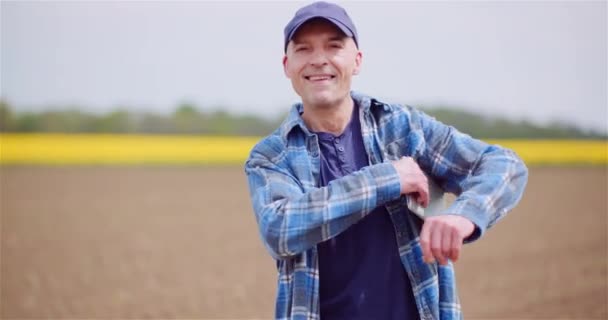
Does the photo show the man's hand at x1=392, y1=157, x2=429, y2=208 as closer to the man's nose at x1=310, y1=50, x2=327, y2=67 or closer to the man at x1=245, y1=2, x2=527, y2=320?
the man at x1=245, y1=2, x2=527, y2=320

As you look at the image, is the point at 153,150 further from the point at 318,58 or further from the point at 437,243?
the point at 437,243

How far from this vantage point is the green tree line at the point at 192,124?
2833 centimetres

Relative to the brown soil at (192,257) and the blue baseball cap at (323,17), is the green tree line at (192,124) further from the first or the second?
the blue baseball cap at (323,17)

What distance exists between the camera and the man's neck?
2455mm

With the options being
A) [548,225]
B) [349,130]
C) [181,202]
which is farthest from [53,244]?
[349,130]

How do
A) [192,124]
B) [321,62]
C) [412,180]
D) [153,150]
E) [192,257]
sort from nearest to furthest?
[412,180] → [321,62] → [192,257] → [153,150] → [192,124]

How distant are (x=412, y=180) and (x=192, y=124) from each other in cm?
3061

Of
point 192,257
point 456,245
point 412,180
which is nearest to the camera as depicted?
point 456,245

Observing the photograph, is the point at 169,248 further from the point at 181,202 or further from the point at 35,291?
the point at 181,202

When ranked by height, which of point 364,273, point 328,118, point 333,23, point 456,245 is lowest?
point 364,273

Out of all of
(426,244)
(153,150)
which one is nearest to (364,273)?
(426,244)

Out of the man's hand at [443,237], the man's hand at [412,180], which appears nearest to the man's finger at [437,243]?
the man's hand at [443,237]

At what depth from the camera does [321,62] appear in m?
2.39

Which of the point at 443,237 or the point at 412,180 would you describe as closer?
the point at 443,237
